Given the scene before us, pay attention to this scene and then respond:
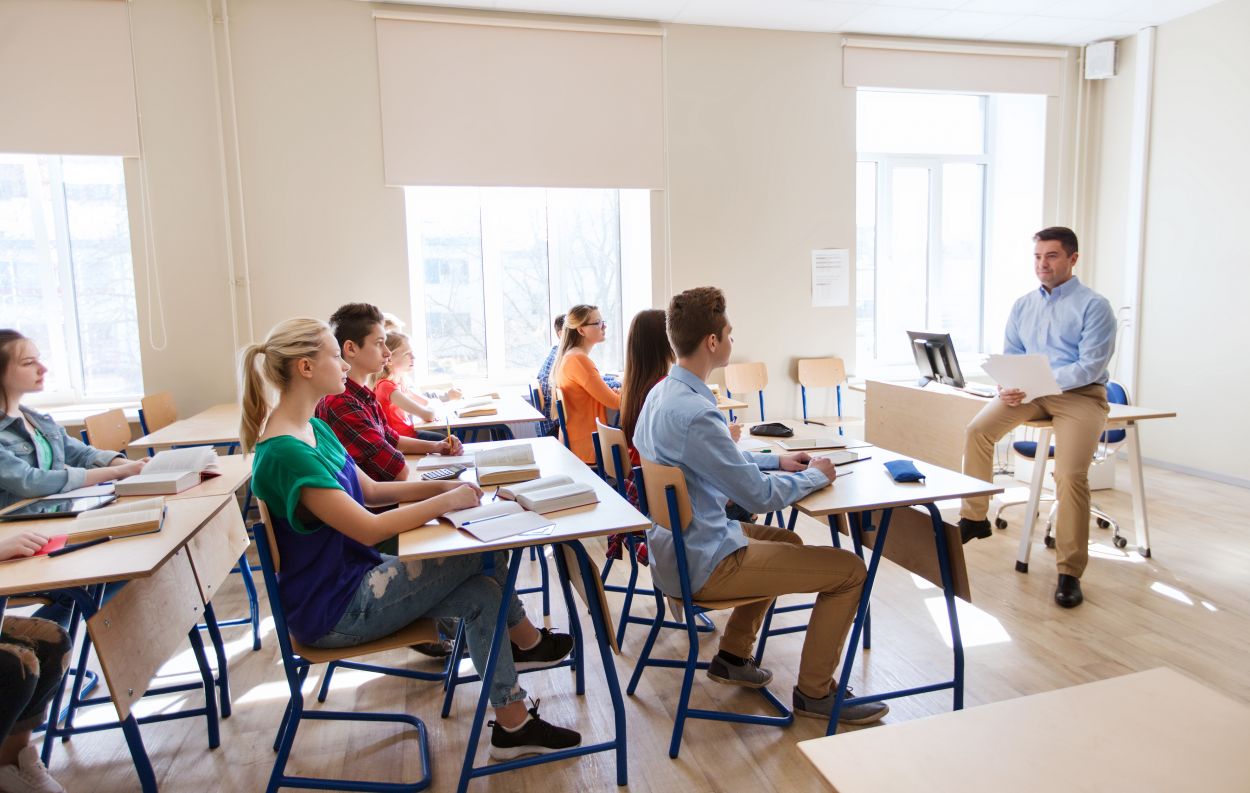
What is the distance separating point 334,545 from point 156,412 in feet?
9.58

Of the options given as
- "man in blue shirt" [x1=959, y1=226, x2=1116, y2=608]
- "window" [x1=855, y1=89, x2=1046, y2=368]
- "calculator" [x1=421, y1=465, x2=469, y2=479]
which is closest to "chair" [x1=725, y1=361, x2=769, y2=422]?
"window" [x1=855, y1=89, x2=1046, y2=368]

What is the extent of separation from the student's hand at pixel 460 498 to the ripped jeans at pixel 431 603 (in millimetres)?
135

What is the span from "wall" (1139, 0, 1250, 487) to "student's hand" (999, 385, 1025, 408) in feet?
8.85

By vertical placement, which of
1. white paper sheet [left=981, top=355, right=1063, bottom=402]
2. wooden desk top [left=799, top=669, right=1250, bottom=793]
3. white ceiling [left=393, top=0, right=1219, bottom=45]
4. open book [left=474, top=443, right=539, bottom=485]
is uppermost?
white ceiling [left=393, top=0, right=1219, bottom=45]

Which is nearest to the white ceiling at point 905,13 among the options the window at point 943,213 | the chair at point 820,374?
the window at point 943,213

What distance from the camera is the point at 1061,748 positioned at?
0.97 meters

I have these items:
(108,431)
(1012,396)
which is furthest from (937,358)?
(108,431)

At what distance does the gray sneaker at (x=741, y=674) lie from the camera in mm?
2490

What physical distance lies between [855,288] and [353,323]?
14.2 feet

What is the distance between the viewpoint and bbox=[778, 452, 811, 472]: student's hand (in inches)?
93.7

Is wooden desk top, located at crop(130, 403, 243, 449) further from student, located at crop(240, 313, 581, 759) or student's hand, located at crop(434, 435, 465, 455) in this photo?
student, located at crop(240, 313, 581, 759)

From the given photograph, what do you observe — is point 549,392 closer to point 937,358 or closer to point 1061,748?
point 937,358

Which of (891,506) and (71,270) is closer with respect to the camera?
(891,506)

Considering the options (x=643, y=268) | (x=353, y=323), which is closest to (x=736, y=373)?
(x=643, y=268)
